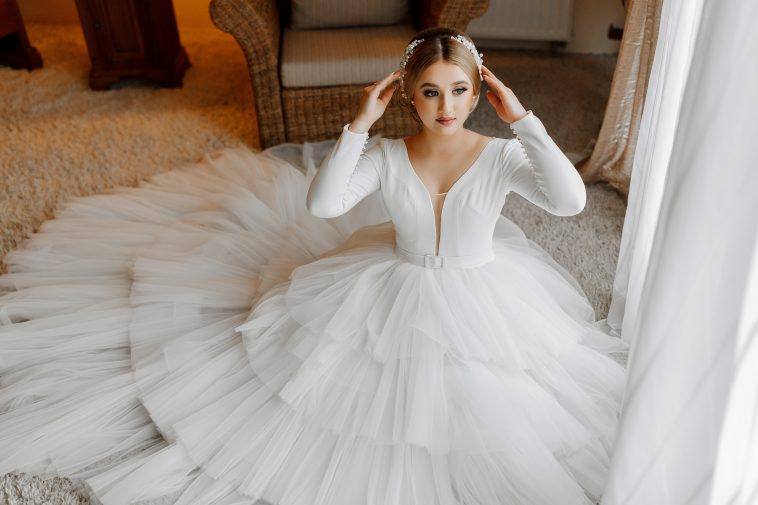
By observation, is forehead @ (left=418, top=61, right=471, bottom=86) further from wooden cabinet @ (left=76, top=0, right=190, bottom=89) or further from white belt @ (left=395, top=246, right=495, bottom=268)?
wooden cabinet @ (left=76, top=0, right=190, bottom=89)

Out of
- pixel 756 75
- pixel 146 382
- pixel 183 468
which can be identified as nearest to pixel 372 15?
pixel 146 382

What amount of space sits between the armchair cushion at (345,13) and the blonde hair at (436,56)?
5.28 feet

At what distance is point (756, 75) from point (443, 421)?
32.8 inches

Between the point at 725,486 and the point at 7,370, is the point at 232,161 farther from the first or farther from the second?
the point at 725,486

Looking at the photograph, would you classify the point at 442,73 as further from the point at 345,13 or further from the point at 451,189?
the point at 345,13

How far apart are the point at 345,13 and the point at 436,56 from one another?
1.71 meters

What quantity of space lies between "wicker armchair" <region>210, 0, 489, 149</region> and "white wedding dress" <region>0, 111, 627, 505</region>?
3.56 ft

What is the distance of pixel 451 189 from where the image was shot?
1.42 meters

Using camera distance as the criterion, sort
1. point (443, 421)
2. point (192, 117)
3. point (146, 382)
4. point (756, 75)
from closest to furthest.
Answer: point (756, 75)
point (443, 421)
point (146, 382)
point (192, 117)

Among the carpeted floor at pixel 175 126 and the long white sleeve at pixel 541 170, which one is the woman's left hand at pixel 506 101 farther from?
the carpeted floor at pixel 175 126

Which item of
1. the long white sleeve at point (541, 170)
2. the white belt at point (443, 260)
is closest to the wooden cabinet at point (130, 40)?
the white belt at point (443, 260)

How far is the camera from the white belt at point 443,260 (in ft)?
4.82

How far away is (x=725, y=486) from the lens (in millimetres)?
871

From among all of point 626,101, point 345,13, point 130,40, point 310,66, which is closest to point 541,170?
point 626,101
